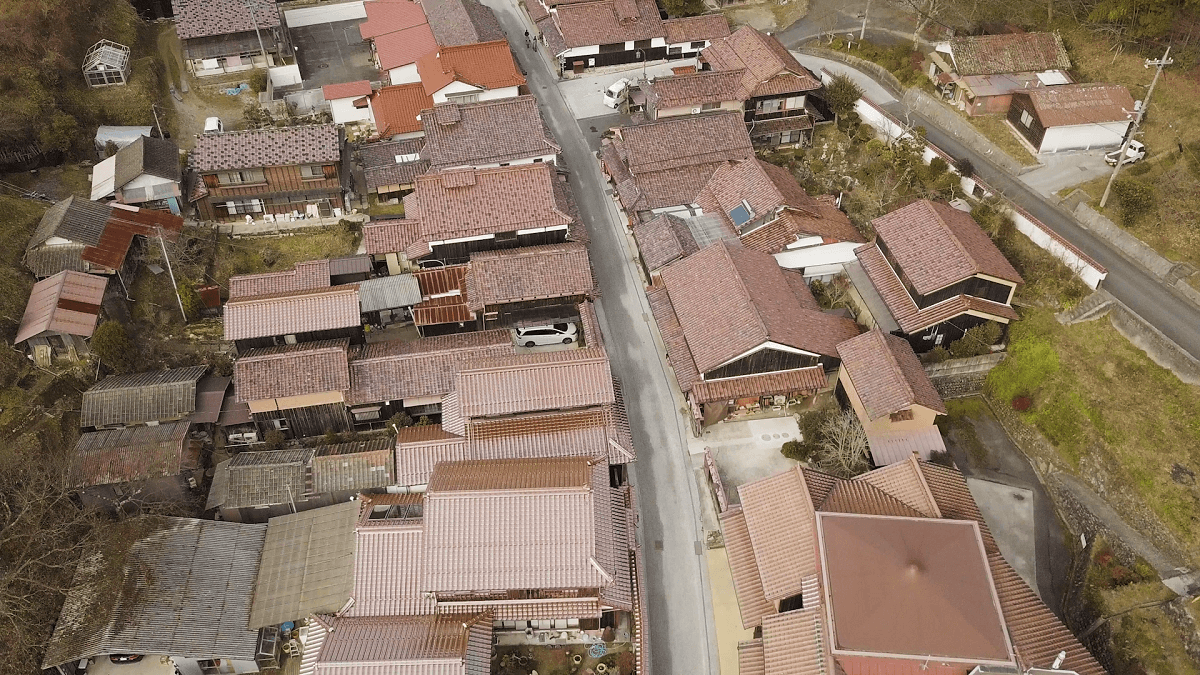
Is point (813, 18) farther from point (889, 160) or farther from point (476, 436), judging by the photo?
point (476, 436)

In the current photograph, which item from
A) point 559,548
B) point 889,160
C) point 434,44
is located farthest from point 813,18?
point 559,548

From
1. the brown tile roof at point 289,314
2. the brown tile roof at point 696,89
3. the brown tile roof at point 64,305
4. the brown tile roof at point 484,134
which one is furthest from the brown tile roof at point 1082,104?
the brown tile roof at point 64,305

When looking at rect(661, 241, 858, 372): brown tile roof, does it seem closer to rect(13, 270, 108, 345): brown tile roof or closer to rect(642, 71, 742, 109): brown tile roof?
rect(642, 71, 742, 109): brown tile roof

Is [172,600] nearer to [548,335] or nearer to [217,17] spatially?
[548,335]

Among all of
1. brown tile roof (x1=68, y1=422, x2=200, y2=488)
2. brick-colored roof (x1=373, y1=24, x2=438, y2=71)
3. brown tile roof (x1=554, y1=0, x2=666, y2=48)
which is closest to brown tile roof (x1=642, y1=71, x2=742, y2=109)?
brown tile roof (x1=554, y1=0, x2=666, y2=48)

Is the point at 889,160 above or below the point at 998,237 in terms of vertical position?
above

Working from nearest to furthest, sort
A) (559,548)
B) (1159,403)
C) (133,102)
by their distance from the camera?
(559,548)
(1159,403)
(133,102)
